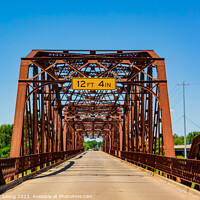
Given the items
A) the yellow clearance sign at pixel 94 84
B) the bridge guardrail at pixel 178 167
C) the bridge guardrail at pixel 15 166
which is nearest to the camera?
the bridge guardrail at pixel 178 167

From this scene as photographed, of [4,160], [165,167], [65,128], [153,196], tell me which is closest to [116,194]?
[153,196]

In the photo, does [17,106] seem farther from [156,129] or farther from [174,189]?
[174,189]

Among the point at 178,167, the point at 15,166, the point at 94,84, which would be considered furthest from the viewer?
the point at 94,84

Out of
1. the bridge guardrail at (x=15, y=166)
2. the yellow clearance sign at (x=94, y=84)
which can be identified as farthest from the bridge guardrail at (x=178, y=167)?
the bridge guardrail at (x=15, y=166)

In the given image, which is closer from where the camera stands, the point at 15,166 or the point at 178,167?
the point at 178,167

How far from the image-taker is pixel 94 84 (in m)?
18.8

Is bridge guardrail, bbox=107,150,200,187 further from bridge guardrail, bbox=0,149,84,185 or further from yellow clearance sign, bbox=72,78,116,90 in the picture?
bridge guardrail, bbox=0,149,84,185

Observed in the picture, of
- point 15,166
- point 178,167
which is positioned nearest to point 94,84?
point 15,166

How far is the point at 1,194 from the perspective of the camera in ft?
36.3

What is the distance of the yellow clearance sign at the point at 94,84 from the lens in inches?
740

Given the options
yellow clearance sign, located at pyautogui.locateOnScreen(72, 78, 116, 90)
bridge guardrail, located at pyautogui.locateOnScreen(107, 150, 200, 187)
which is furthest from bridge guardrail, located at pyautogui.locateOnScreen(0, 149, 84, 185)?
bridge guardrail, located at pyautogui.locateOnScreen(107, 150, 200, 187)

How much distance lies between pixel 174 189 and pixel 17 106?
9.51 metres

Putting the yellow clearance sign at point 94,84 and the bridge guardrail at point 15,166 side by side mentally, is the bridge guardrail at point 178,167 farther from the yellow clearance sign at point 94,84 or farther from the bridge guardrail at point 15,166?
the bridge guardrail at point 15,166

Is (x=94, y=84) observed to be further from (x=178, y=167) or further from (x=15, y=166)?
(x=178, y=167)
